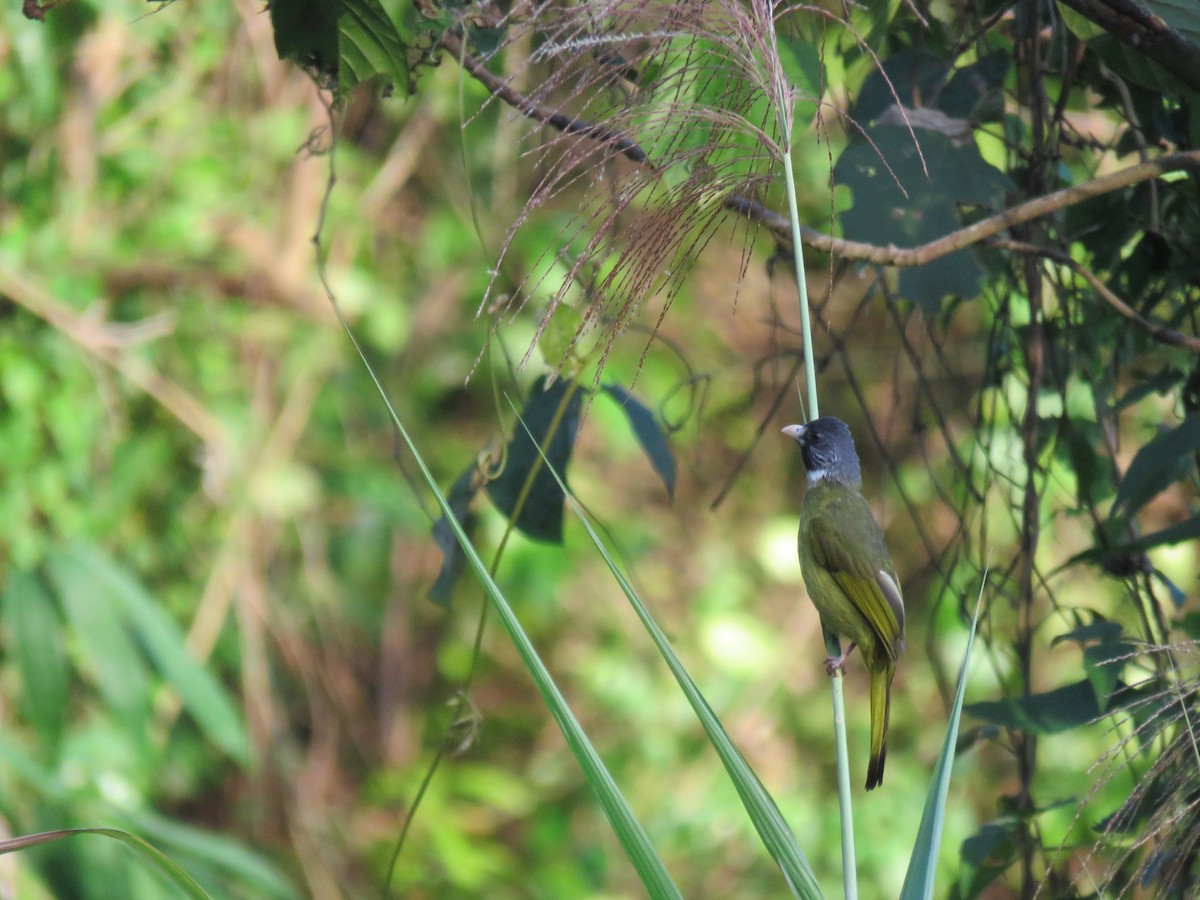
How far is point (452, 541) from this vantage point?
6.60ft

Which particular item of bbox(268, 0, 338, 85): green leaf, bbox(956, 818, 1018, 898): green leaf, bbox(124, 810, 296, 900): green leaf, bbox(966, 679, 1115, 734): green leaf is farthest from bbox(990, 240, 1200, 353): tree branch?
bbox(124, 810, 296, 900): green leaf

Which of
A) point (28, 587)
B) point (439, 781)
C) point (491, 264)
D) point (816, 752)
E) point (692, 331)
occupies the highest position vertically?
point (692, 331)

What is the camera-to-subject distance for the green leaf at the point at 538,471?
203 cm

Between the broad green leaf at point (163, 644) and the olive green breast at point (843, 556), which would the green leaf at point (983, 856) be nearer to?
the olive green breast at point (843, 556)

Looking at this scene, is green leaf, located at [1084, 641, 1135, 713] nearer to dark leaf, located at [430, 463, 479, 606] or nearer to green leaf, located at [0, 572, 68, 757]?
dark leaf, located at [430, 463, 479, 606]

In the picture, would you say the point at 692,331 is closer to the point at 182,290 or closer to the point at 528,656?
the point at 182,290

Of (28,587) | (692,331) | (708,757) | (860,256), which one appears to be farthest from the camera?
(692,331)

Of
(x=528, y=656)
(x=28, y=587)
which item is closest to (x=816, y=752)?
(x=28, y=587)

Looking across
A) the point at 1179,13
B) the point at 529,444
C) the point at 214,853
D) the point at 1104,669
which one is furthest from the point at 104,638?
the point at 1179,13

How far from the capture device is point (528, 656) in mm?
1138

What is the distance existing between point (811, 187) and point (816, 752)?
8.47 ft

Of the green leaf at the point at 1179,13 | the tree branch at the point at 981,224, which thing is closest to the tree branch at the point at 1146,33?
the green leaf at the point at 1179,13

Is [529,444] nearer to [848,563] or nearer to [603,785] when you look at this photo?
[848,563]

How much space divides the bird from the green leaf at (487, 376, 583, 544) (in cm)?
A: 37
